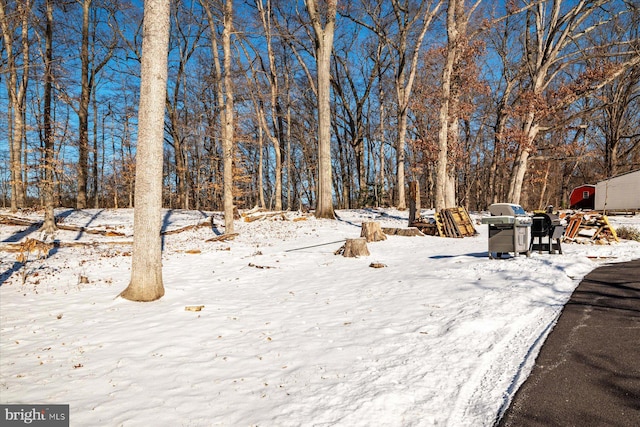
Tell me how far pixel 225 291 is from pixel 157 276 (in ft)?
4.58

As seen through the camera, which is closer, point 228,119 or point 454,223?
point 454,223

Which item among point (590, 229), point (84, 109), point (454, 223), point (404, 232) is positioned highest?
point (84, 109)

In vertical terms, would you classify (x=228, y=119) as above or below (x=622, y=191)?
above

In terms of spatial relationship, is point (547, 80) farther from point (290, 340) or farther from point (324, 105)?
point (290, 340)

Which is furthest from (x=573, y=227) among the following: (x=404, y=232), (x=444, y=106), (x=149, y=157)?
(x=149, y=157)

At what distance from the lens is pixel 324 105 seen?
18109mm

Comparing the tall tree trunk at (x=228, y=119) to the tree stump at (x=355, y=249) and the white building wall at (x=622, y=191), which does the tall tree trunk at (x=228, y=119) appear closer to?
the tree stump at (x=355, y=249)

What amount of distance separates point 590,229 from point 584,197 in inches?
1072

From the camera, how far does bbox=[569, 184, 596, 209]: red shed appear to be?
3338 centimetres

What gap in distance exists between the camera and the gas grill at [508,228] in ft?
26.2

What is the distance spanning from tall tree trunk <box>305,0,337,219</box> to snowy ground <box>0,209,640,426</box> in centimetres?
887

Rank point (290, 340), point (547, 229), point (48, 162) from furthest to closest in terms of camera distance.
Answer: point (48, 162)
point (547, 229)
point (290, 340)

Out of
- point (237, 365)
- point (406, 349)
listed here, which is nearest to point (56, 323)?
point (237, 365)

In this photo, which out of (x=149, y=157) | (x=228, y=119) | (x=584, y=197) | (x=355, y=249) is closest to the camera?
(x=149, y=157)
